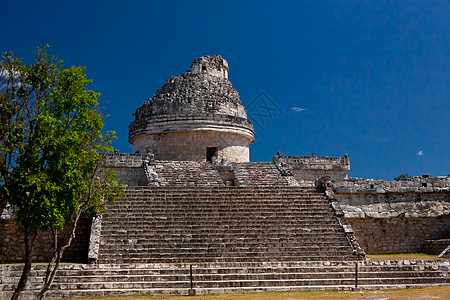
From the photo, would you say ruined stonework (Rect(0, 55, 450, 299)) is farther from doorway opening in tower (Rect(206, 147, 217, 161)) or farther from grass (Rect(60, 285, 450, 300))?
grass (Rect(60, 285, 450, 300))

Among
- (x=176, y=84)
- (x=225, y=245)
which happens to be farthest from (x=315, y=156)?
(x=225, y=245)

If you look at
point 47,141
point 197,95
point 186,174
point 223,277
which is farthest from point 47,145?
point 197,95

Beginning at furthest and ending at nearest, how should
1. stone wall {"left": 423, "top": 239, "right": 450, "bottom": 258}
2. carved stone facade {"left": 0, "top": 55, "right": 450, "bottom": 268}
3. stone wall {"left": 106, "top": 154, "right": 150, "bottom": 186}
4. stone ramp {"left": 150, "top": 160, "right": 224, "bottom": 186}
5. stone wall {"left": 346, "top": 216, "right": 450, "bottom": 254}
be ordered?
stone wall {"left": 106, "top": 154, "right": 150, "bottom": 186}
stone ramp {"left": 150, "top": 160, "right": 224, "bottom": 186}
stone wall {"left": 346, "top": 216, "right": 450, "bottom": 254}
carved stone facade {"left": 0, "top": 55, "right": 450, "bottom": 268}
stone wall {"left": 423, "top": 239, "right": 450, "bottom": 258}

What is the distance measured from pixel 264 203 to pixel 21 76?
8.30m

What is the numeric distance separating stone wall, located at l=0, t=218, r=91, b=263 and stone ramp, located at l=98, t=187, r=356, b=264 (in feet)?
3.07

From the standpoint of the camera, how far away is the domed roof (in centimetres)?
2191

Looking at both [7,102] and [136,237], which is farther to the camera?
[136,237]

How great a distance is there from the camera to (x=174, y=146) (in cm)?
2147

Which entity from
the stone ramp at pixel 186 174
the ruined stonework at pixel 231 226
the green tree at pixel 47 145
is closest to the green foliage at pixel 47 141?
the green tree at pixel 47 145

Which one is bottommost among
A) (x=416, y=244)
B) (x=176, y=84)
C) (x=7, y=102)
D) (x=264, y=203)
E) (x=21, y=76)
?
(x=416, y=244)

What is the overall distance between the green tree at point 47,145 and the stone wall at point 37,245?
4118 mm

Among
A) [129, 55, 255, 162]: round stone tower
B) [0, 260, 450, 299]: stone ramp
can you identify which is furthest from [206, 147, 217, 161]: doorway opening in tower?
[0, 260, 450, 299]: stone ramp

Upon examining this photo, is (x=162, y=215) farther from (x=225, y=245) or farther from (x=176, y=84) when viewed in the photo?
(x=176, y=84)

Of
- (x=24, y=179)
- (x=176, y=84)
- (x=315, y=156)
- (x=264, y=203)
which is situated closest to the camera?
(x=24, y=179)
